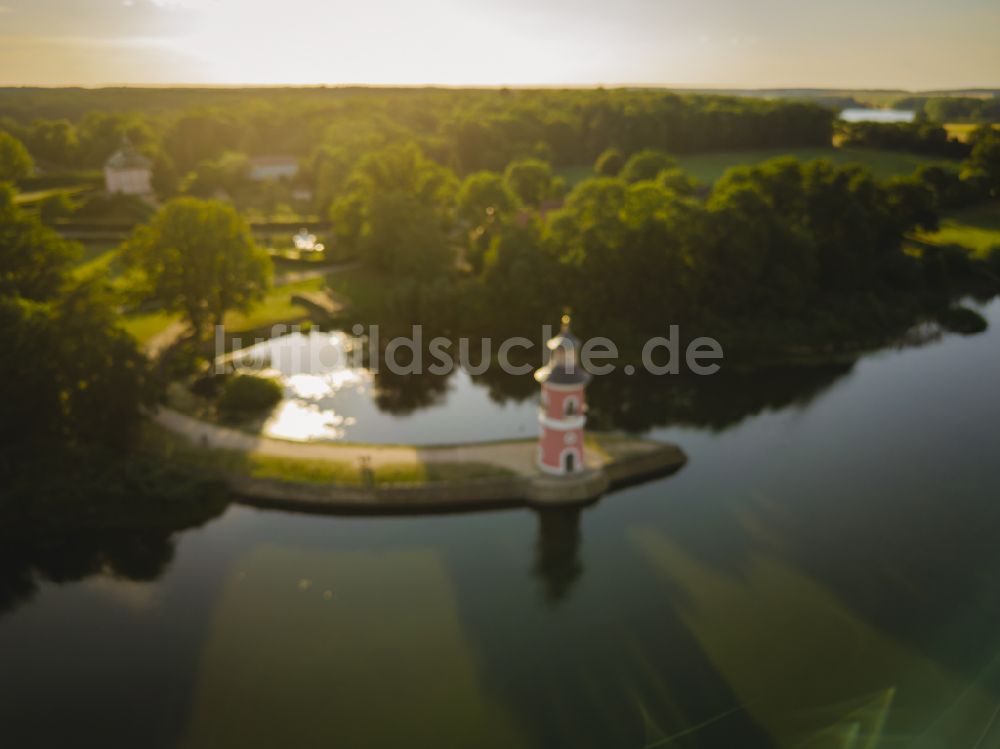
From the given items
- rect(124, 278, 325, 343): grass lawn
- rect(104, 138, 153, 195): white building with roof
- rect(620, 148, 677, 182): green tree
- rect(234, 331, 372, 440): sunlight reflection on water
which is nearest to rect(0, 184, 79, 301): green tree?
rect(124, 278, 325, 343): grass lawn

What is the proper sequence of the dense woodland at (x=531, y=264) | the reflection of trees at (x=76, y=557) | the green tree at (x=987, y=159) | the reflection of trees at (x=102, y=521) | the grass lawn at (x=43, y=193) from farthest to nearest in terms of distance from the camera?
the grass lawn at (x=43, y=193)
the green tree at (x=987, y=159)
the dense woodland at (x=531, y=264)
the reflection of trees at (x=102, y=521)
the reflection of trees at (x=76, y=557)

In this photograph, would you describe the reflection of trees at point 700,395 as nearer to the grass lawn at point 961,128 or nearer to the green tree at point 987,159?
the green tree at point 987,159

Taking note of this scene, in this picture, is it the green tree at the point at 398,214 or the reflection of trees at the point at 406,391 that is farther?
the green tree at the point at 398,214

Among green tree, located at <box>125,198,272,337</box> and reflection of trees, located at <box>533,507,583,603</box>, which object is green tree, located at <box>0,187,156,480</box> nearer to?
green tree, located at <box>125,198,272,337</box>

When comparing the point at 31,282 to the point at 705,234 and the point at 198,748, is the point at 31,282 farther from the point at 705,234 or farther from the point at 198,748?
the point at 705,234

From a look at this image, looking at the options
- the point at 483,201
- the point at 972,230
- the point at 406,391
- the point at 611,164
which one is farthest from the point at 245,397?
the point at 611,164

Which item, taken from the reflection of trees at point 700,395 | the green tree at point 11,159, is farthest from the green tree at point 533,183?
the green tree at point 11,159

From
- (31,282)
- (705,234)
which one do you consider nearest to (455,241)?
(705,234)
